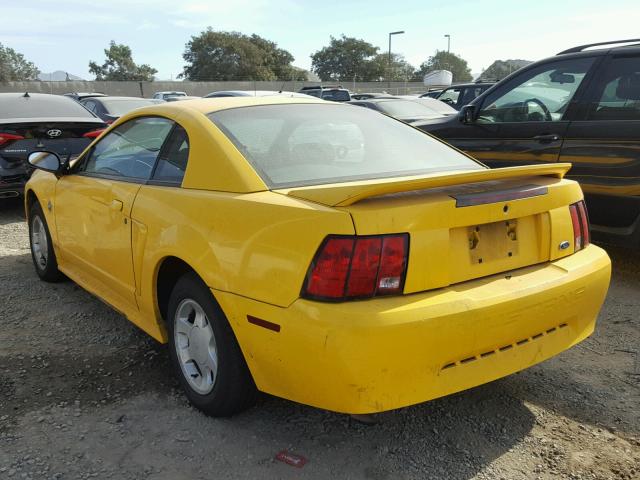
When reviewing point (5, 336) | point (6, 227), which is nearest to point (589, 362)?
point (5, 336)

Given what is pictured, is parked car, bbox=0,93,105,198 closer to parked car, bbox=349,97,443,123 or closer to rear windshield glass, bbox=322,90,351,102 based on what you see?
parked car, bbox=349,97,443,123

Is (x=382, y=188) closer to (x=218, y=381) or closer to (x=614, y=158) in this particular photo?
(x=218, y=381)

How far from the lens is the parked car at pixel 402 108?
35.0 ft

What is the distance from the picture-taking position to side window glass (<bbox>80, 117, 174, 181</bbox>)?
125 inches

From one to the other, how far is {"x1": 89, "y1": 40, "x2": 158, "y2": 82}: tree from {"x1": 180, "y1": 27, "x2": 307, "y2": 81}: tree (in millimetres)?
9639

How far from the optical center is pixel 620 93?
176 inches

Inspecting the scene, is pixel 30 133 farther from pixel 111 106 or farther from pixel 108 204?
pixel 111 106

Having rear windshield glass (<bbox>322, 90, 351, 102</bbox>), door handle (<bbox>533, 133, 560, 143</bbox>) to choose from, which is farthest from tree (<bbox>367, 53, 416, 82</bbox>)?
door handle (<bbox>533, 133, 560, 143</bbox>)

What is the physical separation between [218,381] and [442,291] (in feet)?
3.53

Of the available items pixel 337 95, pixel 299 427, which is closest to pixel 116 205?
pixel 299 427

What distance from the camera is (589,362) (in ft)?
10.8

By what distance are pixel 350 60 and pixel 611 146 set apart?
85.5 metres

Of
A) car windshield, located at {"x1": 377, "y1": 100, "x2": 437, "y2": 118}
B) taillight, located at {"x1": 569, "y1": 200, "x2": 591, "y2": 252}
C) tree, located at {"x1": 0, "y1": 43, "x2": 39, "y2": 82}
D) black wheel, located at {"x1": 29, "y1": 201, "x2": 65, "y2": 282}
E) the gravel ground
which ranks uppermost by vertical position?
tree, located at {"x1": 0, "y1": 43, "x2": 39, "y2": 82}

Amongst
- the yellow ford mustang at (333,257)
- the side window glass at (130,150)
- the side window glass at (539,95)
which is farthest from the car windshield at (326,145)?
the side window glass at (539,95)
